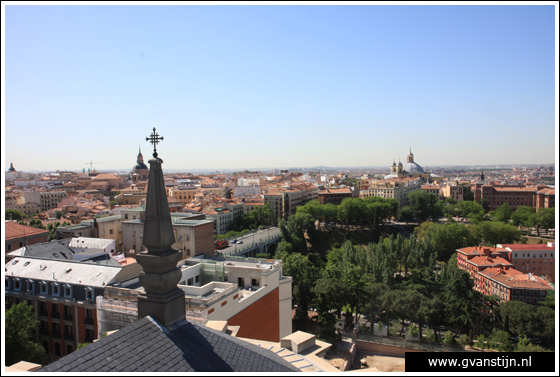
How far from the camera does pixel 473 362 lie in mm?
3289

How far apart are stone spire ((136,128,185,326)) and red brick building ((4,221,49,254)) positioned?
19.2 m

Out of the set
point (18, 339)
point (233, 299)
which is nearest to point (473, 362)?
point (233, 299)

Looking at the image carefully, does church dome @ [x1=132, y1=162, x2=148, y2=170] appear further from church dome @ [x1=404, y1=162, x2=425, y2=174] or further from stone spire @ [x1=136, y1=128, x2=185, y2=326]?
stone spire @ [x1=136, y1=128, x2=185, y2=326]

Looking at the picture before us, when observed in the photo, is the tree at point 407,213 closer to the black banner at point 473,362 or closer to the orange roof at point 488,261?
the orange roof at point 488,261

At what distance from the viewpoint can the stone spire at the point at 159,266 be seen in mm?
2906

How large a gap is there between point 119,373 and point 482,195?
67.5 m

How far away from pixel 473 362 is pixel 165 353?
8.35 ft

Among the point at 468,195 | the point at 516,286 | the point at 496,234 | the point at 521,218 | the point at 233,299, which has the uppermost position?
the point at 233,299

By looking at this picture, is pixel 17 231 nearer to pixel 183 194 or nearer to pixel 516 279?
pixel 516 279

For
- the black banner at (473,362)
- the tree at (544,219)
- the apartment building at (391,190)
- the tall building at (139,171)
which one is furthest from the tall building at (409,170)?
the black banner at (473,362)

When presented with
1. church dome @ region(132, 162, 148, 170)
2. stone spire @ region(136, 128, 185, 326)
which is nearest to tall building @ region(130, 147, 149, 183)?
church dome @ region(132, 162, 148, 170)

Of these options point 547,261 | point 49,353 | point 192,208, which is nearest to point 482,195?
point 547,261

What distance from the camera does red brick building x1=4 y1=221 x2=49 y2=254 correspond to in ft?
60.9

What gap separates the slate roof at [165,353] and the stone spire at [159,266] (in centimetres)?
10
